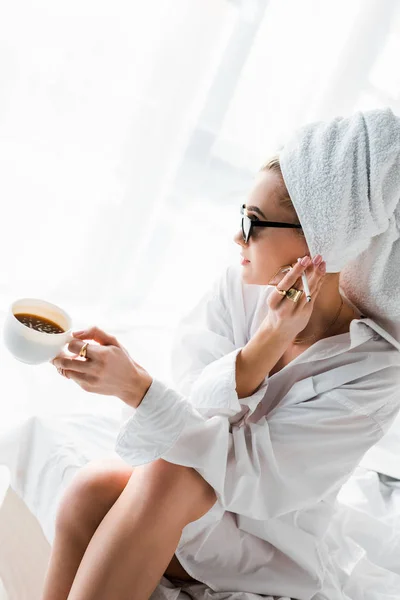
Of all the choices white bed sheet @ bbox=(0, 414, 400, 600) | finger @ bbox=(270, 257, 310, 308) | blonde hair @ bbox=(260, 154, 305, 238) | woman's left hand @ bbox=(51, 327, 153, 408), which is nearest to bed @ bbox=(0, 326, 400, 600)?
white bed sheet @ bbox=(0, 414, 400, 600)

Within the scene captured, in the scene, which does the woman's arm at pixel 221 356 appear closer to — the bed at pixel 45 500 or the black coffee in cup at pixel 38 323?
the bed at pixel 45 500

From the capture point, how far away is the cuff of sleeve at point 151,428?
1.52 m

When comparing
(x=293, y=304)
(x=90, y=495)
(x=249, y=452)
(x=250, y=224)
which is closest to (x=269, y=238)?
(x=250, y=224)

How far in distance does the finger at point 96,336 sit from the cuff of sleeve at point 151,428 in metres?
0.13

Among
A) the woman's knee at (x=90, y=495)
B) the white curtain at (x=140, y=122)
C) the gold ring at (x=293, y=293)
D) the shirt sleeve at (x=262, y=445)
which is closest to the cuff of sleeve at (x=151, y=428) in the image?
the shirt sleeve at (x=262, y=445)

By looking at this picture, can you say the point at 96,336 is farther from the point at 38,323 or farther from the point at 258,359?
the point at 258,359

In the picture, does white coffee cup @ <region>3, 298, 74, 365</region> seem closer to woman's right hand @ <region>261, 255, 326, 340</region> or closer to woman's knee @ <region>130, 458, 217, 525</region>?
woman's knee @ <region>130, 458, 217, 525</region>

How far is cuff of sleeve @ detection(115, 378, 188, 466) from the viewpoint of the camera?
152cm

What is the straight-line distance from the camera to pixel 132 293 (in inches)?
130

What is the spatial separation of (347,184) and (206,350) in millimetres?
632

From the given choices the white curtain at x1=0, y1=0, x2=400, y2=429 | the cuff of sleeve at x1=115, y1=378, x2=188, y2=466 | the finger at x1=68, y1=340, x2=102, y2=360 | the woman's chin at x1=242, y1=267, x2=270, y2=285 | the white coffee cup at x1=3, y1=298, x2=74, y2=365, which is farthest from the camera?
the white curtain at x1=0, y1=0, x2=400, y2=429

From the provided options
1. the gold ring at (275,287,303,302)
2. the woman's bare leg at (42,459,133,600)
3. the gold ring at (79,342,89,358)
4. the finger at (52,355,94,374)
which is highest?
the gold ring at (275,287,303,302)

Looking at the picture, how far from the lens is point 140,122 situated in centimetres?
284

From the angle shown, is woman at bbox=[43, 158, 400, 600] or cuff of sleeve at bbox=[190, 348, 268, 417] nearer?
woman at bbox=[43, 158, 400, 600]
